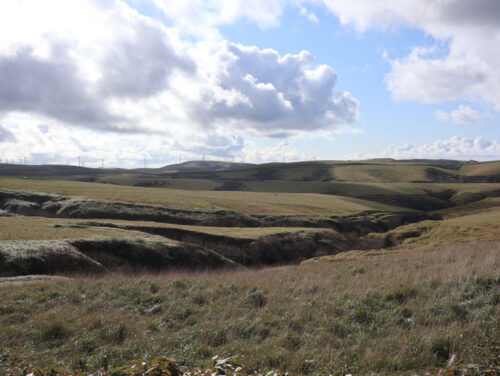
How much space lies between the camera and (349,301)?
1121cm

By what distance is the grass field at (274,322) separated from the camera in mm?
7801

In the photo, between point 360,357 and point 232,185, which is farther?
point 232,185

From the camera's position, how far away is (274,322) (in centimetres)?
1016

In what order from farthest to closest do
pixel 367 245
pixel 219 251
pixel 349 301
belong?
pixel 367 245 < pixel 219 251 < pixel 349 301

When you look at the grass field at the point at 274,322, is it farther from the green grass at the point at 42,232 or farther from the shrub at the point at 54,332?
the green grass at the point at 42,232

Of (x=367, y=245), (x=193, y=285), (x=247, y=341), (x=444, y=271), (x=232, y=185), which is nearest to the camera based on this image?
(x=247, y=341)

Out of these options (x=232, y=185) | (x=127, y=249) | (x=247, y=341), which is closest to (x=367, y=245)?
(x=127, y=249)

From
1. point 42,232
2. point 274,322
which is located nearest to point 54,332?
point 274,322

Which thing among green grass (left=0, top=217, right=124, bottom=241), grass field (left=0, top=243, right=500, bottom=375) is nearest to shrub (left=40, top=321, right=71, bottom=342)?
grass field (left=0, top=243, right=500, bottom=375)

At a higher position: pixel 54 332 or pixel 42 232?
pixel 54 332

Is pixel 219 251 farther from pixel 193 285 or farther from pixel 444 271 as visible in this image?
pixel 444 271

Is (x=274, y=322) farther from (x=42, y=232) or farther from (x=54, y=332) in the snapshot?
(x=42, y=232)

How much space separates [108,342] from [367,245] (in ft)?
161

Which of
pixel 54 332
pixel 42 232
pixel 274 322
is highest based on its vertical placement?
pixel 274 322
